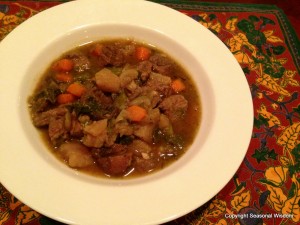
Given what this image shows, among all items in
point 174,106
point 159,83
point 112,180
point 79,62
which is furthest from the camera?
point 79,62

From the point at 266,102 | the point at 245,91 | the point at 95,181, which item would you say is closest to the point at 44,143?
the point at 95,181

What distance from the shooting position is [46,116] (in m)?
2.50

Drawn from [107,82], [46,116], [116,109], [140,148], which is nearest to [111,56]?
[107,82]

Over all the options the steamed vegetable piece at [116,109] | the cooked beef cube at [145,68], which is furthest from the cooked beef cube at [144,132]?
the cooked beef cube at [145,68]

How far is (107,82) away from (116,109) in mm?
250

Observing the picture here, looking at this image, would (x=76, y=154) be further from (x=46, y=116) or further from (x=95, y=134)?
(x=46, y=116)

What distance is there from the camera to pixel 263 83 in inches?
125

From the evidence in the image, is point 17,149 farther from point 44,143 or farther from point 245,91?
point 245,91

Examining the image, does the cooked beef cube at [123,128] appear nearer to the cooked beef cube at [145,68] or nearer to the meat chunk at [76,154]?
the meat chunk at [76,154]

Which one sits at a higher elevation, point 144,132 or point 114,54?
point 114,54

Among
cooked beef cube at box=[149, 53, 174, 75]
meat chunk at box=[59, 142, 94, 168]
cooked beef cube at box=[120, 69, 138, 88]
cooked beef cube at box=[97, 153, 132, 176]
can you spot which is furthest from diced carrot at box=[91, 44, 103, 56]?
cooked beef cube at box=[97, 153, 132, 176]

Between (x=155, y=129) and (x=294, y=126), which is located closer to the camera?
(x=155, y=129)

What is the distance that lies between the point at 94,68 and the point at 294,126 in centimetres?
186

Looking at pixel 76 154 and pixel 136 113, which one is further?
pixel 136 113
